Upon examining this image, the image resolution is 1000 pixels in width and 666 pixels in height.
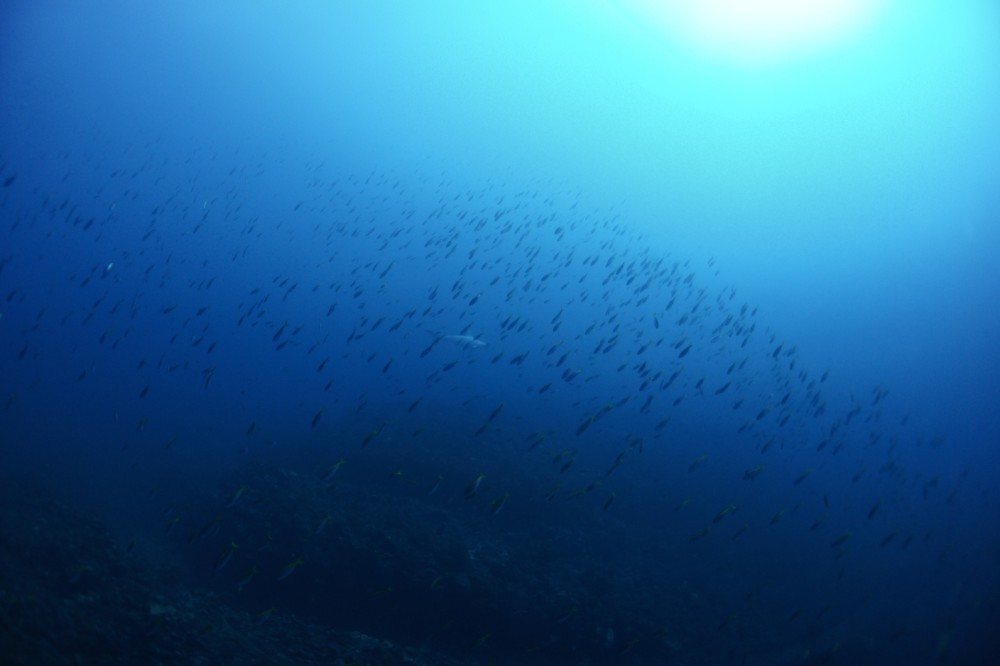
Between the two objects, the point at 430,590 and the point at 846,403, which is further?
the point at 846,403

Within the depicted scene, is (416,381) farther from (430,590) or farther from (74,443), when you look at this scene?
(430,590)

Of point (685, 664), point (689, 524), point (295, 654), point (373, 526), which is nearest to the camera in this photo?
point (295, 654)

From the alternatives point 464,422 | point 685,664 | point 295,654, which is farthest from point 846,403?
point 295,654

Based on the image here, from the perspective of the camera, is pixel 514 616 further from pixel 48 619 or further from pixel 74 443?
pixel 74 443

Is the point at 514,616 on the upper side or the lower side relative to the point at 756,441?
lower

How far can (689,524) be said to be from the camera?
57.3 ft

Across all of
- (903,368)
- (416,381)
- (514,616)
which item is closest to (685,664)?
(514,616)

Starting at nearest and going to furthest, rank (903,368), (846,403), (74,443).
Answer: (74,443) → (846,403) → (903,368)

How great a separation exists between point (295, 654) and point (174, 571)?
4.39 meters

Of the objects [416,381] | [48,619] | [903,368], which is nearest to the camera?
[48,619]

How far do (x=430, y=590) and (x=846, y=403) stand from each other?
43.6 meters

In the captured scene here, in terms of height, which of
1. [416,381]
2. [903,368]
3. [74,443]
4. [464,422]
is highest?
[903,368]

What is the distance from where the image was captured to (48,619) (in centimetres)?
721

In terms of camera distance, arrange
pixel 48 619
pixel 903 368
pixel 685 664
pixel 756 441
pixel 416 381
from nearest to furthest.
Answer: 1. pixel 48 619
2. pixel 685 664
3. pixel 756 441
4. pixel 416 381
5. pixel 903 368
